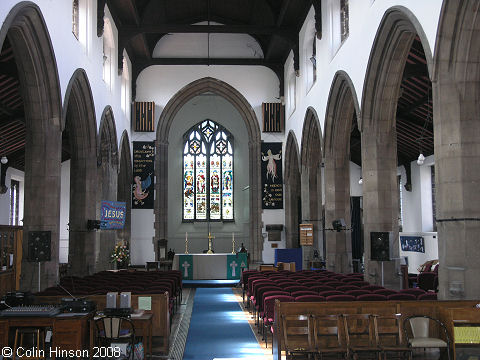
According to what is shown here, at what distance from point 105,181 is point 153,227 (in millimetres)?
5207

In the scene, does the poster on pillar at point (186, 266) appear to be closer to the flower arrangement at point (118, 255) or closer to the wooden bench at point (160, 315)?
the flower arrangement at point (118, 255)

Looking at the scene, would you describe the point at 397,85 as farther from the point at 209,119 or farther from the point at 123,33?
the point at 209,119

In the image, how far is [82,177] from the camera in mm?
15273

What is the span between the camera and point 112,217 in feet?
53.2

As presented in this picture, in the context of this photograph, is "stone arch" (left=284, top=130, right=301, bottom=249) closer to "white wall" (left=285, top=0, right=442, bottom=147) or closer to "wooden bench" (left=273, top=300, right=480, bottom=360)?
"white wall" (left=285, top=0, right=442, bottom=147)

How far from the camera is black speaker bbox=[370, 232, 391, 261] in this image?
11195 mm

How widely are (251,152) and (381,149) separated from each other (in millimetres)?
11730

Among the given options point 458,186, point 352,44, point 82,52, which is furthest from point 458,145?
point 82,52

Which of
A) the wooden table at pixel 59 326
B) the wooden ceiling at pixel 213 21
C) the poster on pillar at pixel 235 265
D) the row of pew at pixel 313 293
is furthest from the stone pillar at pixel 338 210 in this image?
the wooden table at pixel 59 326

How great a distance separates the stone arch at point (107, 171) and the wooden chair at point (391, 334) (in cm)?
1168

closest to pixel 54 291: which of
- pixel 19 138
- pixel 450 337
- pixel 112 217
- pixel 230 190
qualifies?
pixel 450 337

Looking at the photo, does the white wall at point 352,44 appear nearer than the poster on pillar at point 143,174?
Yes

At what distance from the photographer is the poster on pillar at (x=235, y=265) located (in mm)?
21062

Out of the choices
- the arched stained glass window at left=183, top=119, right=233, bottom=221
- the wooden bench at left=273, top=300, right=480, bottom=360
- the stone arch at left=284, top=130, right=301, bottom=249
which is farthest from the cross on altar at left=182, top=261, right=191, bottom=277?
the wooden bench at left=273, top=300, right=480, bottom=360
